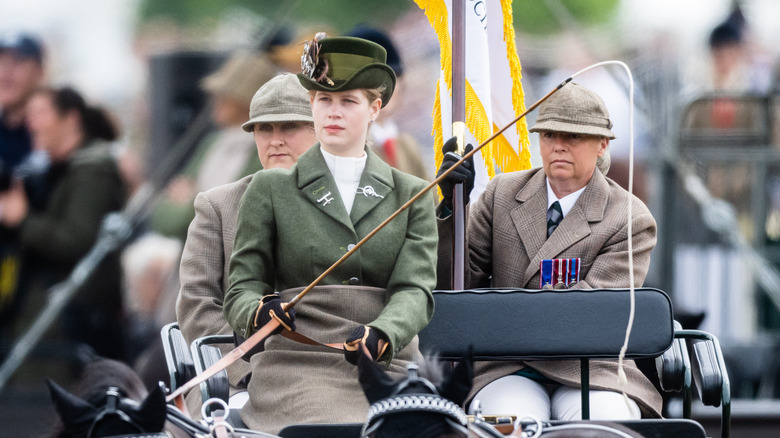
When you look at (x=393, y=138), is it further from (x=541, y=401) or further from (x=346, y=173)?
(x=346, y=173)

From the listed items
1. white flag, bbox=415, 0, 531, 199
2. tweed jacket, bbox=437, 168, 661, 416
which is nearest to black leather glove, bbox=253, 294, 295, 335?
tweed jacket, bbox=437, 168, 661, 416

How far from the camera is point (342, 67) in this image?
10.9 feet

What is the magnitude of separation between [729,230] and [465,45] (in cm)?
323

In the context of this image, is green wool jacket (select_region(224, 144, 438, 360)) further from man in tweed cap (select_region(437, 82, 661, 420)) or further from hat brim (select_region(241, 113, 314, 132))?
hat brim (select_region(241, 113, 314, 132))

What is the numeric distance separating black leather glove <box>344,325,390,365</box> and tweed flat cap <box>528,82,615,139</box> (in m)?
1.26

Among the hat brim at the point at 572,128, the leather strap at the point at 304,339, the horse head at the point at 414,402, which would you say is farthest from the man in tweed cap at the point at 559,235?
the horse head at the point at 414,402

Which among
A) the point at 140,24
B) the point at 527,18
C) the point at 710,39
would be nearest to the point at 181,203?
the point at 140,24

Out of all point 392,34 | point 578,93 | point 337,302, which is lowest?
point 337,302

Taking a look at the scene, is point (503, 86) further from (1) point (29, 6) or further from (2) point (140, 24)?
(1) point (29, 6)

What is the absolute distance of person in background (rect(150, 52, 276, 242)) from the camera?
21.0 feet

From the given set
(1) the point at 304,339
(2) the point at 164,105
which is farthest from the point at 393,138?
(1) the point at 304,339

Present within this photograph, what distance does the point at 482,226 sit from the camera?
14.1 ft

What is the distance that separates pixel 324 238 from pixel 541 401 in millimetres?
922

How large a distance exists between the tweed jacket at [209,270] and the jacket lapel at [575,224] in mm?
987
